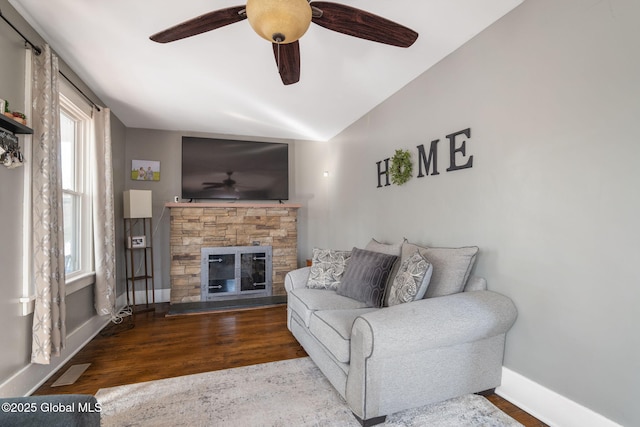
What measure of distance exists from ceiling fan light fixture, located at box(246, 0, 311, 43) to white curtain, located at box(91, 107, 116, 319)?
2708 mm

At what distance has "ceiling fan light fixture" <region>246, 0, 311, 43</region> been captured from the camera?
1251 millimetres

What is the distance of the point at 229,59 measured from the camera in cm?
252

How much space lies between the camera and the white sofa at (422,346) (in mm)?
1648

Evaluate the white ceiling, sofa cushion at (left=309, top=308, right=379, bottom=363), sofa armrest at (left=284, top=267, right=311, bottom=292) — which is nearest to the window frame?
the white ceiling

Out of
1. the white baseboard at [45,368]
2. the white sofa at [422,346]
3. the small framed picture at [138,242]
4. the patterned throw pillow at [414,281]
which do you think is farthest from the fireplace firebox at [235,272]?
the patterned throw pillow at [414,281]

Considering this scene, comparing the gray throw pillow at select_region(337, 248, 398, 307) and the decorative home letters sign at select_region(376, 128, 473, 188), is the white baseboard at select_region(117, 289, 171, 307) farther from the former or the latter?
the decorative home letters sign at select_region(376, 128, 473, 188)

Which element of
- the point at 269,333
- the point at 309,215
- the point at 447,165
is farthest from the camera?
the point at 309,215

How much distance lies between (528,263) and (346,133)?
304 centimetres

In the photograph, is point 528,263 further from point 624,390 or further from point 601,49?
point 601,49

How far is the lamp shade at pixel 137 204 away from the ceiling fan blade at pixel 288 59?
9.16 ft

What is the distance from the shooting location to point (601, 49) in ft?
5.05

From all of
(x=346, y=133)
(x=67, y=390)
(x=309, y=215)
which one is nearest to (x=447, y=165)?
(x=346, y=133)

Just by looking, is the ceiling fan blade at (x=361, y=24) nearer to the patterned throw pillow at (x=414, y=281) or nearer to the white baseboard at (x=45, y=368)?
the patterned throw pillow at (x=414, y=281)

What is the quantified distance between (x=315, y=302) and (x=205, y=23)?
79.3 inches
